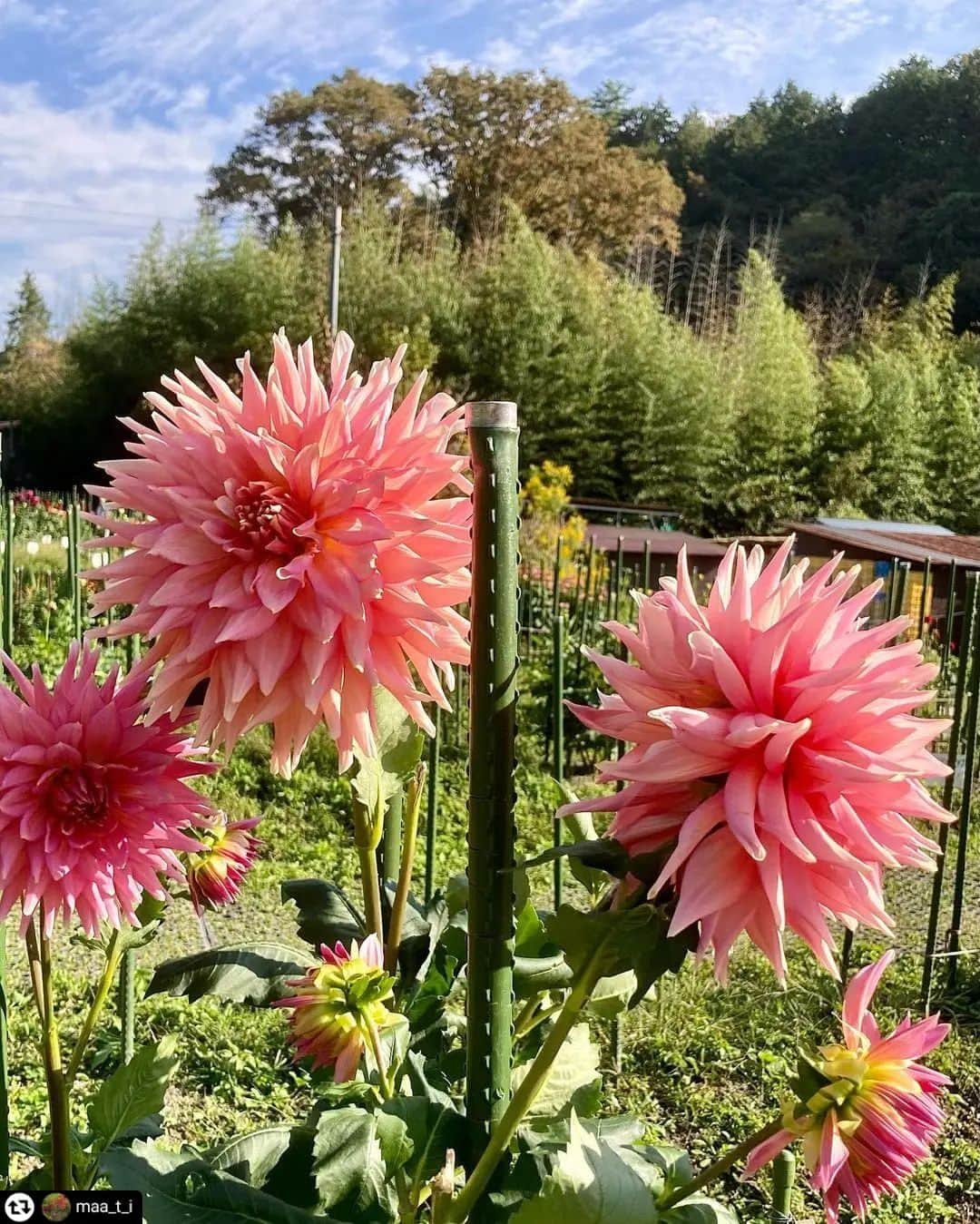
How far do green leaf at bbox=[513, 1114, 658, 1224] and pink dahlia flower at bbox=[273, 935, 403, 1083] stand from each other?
0.13 metres

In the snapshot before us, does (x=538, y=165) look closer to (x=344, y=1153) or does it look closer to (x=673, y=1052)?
(x=673, y=1052)

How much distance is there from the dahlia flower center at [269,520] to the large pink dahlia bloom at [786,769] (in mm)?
166

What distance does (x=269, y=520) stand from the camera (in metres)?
0.45

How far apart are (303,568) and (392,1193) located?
1.30 feet

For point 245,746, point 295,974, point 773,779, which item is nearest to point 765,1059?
point 295,974

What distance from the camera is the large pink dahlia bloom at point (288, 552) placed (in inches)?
17.2

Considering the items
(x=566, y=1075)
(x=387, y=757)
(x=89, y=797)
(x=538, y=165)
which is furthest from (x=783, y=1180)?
(x=538, y=165)

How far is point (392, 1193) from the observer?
0.60m

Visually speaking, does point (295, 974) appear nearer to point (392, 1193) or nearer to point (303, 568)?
point (392, 1193)

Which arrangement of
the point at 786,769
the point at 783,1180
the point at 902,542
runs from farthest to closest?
the point at 902,542 → the point at 783,1180 → the point at 786,769

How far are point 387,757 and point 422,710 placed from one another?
133 millimetres

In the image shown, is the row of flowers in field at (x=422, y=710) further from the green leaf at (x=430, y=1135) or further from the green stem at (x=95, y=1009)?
the green stem at (x=95, y=1009)

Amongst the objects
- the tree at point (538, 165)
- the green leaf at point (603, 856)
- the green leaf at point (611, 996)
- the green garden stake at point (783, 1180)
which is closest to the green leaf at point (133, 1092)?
the green leaf at point (611, 996)

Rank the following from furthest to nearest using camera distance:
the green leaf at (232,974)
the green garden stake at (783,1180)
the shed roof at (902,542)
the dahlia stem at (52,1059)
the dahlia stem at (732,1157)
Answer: the shed roof at (902,542), the green garden stake at (783,1180), the green leaf at (232,974), the dahlia stem at (52,1059), the dahlia stem at (732,1157)
